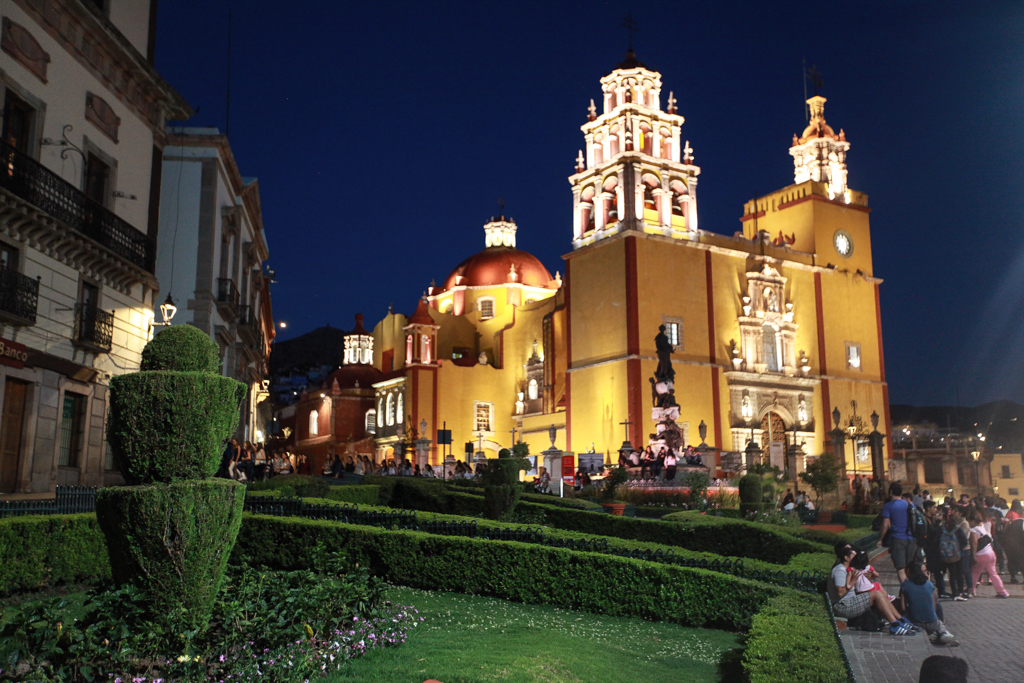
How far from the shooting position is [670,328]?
41.2 m

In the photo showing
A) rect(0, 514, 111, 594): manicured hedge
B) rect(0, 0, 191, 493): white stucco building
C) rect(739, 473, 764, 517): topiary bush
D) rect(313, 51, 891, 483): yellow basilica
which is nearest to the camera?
rect(0, 514, 111, 594): manicured hedge

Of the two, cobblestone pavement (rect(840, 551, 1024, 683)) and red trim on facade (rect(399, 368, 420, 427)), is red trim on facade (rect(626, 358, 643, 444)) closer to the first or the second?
red trim on facade (rect(399, 368, 420, 427))

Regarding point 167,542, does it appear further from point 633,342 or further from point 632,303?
point 632,303

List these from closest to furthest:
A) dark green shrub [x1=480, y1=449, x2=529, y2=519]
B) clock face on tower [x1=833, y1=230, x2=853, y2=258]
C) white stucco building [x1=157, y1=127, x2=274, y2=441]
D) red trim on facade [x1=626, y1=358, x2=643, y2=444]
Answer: dark green shrub [x1=480, y1=449, x2=529, y2=519], white stucco building [x1=157, y1=127, x2=274, y2=441], red trim on facade [x1=626, y1=358, x2=643, y2=444], clock face on tower [x1=833, y1=230, x2=853, y2=258]

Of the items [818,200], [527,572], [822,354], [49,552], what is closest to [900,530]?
[527,572]

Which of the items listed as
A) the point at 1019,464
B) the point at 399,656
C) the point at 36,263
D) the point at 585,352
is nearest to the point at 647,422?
the point at 585,352

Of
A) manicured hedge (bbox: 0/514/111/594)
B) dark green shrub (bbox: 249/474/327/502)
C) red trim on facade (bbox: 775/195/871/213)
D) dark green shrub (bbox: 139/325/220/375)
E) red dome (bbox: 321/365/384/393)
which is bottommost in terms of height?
manicured hedge (bbox: 0/514/111/594)

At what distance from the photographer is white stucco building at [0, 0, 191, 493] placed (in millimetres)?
14188

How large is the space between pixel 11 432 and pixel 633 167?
3258cm

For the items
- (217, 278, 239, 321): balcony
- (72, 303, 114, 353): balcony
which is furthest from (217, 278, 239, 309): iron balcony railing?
(72, 303, 114, 353): balcony

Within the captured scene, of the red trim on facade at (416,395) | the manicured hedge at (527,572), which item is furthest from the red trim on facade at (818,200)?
the manicured hedge at (527,572)

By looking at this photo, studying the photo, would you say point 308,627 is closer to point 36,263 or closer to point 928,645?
point 928,645

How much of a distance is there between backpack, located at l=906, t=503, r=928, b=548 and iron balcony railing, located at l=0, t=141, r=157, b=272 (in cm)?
1409

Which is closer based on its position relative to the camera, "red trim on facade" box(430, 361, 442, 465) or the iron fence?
the iron fence
